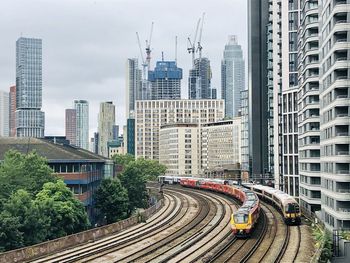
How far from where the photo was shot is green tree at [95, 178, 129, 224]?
104 metres

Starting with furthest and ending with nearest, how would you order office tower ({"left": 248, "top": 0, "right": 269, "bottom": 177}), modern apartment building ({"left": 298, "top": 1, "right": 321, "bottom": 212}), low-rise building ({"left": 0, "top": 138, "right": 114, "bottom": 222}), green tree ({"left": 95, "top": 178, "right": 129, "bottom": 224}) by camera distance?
office tower ({"left": 248, "top": 0, "right": 269, "bottom": 177}) → green tree ({"left": 95, "top": 178, "right": 129, "bottom": 224}) → low-rise building ({"left": 0, "top": 138, "right": 114, "bottom": 222}) → modern apartment building ({"left": 298, "top": 1, "right": 321, "bottom": 212})

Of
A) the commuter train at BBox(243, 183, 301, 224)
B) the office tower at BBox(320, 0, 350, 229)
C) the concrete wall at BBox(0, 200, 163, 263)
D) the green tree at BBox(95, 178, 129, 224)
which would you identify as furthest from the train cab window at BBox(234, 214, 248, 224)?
the green tree at BBox(95, 178, 129, 224)

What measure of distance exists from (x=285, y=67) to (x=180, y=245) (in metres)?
77.6

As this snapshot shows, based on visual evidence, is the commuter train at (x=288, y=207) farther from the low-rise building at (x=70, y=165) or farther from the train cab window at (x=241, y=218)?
the low-rise building at (x=70, y=165)

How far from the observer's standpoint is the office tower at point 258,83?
177125 millimetres

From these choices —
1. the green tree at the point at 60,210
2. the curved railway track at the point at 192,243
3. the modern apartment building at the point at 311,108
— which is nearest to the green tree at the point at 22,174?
the green tree at the point at 60,210

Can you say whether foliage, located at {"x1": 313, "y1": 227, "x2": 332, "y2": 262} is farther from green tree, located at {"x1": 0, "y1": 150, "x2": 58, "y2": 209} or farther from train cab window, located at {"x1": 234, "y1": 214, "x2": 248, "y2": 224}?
green tree, located at {"x1": 0, "y1": 150, "x2": 58, "y2": 209}

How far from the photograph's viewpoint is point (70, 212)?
75750 mm

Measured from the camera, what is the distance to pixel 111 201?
342 feet

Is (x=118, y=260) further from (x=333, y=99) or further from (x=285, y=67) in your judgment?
(x=285, y=67)

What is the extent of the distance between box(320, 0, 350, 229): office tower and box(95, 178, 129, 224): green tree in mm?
43337

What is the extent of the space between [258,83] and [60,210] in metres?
117

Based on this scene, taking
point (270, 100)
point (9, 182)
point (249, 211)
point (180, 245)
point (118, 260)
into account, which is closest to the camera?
point (118, 260)

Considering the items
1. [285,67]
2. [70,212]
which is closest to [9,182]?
[70,212]
